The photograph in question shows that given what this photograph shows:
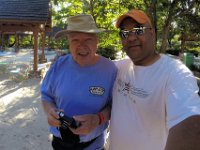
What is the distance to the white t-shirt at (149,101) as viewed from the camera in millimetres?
1653

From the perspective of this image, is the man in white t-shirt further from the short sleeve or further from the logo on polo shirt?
the logo on polo shirt

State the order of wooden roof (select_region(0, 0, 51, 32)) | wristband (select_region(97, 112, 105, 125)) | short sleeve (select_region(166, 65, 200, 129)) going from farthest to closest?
1. wooden roof (select_region(0, 0, 51, 32))
2. wristband (select_region(97, 112, 105, 125))
3. short sleeve (select_region(166, 65, 200, 129))

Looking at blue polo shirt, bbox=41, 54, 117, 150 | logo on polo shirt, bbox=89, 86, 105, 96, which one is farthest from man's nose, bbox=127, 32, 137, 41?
logo on polo shirt, bbox=89, 86, 105, 96

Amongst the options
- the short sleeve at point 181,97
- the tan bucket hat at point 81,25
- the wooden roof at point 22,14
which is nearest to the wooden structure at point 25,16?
the wooden roof at point 22,14

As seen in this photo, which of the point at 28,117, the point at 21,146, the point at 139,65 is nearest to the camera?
the point at 139,65

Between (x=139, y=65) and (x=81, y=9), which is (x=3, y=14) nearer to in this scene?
(x=81, y=9)

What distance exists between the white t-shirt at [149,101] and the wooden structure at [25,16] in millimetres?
12639

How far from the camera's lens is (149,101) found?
1906 millimetres

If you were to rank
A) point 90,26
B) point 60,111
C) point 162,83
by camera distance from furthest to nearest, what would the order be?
point 90,26 < point 60,111 < point 162,83

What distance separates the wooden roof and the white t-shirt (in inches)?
501

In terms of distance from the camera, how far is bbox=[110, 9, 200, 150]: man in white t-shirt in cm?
160

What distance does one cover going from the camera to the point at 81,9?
→ 39.4 feet

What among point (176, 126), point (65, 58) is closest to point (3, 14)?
point (65, 58)

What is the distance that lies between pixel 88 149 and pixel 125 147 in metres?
0.38
